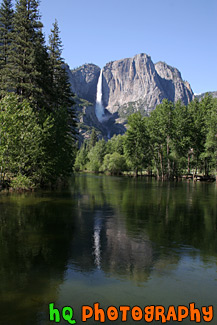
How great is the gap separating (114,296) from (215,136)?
64128mm

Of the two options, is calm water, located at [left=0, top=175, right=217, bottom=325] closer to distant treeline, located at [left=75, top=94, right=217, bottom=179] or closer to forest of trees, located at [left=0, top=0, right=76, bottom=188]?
forest of trees, located at [left=0, top=0, right=76, bottom=188]

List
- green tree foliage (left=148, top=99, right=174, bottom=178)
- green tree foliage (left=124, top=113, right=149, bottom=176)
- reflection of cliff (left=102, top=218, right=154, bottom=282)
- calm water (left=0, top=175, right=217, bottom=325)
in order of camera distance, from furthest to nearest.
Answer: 1. green tree foliage (left=124, top=113, right=149, bottom=176)
2. green tree foliage (left=148, top=99, right=174, bottom=178)
3. reflection of cliff (left=102, top=218, right=154, bottom=282)
4. calm water (left=0, top=175, right=217, bottom=325)

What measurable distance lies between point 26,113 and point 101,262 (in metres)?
27.0

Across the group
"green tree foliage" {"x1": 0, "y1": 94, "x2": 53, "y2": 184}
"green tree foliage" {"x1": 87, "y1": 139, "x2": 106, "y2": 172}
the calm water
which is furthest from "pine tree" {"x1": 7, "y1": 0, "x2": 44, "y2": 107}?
"green tree foliage" {"x1": 87, "y1": 139, "x2": 106, "y2": 172}

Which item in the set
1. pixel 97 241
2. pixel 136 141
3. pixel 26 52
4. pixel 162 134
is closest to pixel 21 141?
pixel 26 52

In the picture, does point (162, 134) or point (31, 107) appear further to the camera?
point (162, 134)

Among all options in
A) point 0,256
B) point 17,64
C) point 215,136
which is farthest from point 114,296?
point 215,136

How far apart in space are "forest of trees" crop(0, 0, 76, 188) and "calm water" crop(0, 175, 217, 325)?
13.8m

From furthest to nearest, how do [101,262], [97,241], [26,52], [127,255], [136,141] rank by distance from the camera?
[136,141], [26,52], [97,241], [127,255], [101,262]

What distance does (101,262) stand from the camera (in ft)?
37.4

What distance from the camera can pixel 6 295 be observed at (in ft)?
27.6

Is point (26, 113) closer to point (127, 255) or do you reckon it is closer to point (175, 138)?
point (127, 255)

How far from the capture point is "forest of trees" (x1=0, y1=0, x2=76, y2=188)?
108ft

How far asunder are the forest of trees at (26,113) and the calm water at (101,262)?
45.4ft
